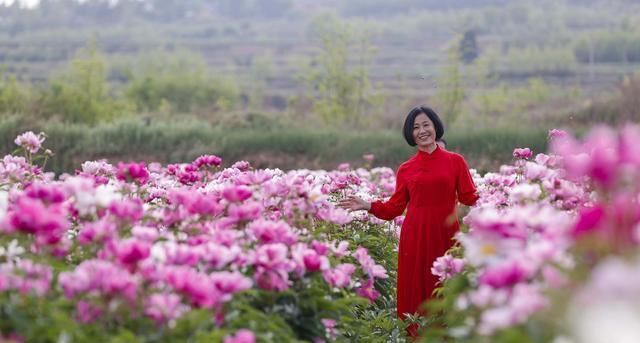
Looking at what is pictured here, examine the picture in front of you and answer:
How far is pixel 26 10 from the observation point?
11394 cm

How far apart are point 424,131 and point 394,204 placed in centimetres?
51

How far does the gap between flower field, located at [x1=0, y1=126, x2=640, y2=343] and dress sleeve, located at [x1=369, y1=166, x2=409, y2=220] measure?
159 centimetres

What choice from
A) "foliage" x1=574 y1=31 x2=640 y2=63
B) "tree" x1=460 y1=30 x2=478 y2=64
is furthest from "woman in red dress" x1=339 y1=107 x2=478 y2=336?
"foliage" x1=574 y1=31 x2=640 y2=63

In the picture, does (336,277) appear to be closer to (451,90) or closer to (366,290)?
(366,290)

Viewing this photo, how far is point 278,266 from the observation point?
3402 mm

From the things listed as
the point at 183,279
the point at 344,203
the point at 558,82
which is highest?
the point at 183,279

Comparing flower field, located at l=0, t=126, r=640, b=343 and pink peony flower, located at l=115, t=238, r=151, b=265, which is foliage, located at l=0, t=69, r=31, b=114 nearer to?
flower field, located at l=0, t=126, r=640, b=343

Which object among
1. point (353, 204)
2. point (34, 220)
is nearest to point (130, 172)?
point (34, 220)

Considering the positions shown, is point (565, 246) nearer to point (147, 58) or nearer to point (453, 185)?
point (453, 185)

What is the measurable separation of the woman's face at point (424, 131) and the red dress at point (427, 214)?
8cm

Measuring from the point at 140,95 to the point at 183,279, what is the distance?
35635 millimetres

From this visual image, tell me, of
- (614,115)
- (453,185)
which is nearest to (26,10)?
(614,115)

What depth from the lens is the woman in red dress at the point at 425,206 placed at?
588 centimetres

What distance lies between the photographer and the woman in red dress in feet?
19.3
